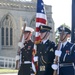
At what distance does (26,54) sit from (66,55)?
5.29 ft

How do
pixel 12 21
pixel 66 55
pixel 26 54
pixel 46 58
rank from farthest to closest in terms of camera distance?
1. pixel 12 21
2. pixel 26 54
3. pixel 46 58
4. pixel 66 55

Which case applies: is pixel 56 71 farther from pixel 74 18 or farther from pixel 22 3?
pixel 22 3

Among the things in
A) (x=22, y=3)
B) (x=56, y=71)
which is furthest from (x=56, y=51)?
(x=22, y=3)

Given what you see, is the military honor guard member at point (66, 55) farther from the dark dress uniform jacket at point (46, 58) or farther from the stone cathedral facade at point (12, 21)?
the stone cathedral facade at point (12, 21)

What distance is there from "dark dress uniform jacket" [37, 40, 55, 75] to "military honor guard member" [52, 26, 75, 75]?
1.09 ft

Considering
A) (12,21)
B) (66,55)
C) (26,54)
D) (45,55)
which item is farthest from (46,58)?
(12,21)

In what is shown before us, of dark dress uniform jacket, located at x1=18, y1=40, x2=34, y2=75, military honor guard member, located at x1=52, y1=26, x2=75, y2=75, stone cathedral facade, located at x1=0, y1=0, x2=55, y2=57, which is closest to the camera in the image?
military honor guard member, located at x1=52, y1=26, x2=75, y2=75

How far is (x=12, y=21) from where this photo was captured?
105 feet

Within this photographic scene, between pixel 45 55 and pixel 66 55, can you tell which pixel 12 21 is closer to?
pixel 45 55

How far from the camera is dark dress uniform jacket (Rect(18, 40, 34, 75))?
8.12m

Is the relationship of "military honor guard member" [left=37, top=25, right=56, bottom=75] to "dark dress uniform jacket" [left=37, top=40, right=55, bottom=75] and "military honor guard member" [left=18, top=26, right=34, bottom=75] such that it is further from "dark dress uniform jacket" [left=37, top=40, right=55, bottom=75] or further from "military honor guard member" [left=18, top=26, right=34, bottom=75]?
"military honor guard member" [left=18, top=26, right=34, bottom=75]

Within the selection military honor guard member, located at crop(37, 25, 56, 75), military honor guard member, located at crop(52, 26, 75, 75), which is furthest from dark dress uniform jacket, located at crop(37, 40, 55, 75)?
military honor guard member, located at crop(52, 26, 75, 75)

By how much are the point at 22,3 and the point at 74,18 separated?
25932 millimetres

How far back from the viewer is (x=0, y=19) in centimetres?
3092
